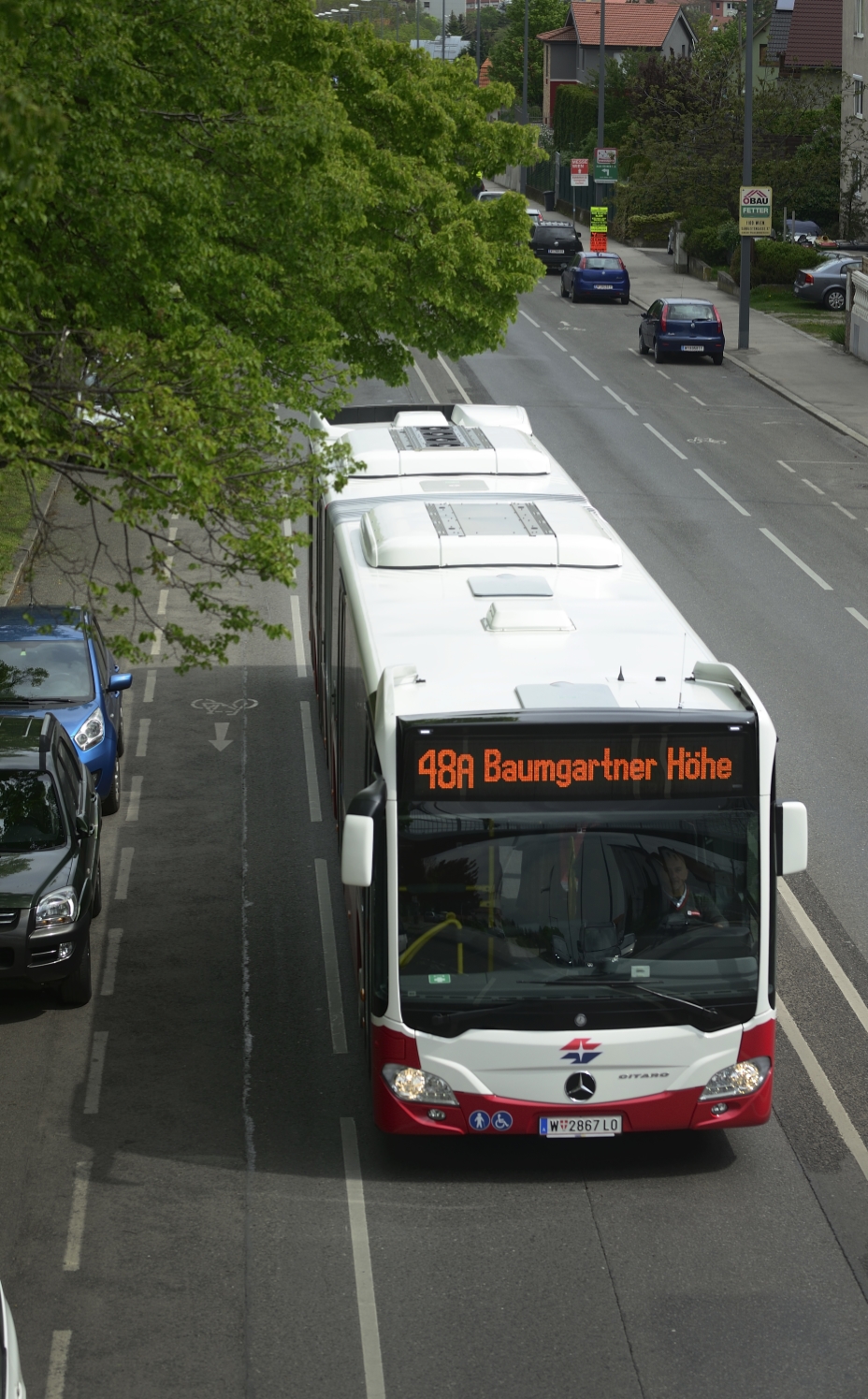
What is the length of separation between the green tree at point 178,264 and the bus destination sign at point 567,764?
249 centimetres

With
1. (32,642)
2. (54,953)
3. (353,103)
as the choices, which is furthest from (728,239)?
(54,953)

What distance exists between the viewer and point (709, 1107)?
934 cm

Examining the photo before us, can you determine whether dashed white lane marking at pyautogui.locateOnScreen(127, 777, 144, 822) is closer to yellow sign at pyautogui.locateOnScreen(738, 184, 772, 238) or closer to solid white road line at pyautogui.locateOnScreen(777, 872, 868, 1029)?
solid white road line at pyautogui.locateOnScreen(777, 872, 868, 1029)

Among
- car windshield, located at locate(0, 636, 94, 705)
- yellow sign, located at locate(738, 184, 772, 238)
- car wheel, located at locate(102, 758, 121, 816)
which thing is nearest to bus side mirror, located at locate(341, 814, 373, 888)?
car wheel, located at locate(102, 758, 121, 816)

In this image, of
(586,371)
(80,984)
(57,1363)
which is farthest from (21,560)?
(586,371)

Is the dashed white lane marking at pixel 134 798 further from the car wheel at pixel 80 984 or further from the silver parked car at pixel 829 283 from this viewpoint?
the silver parked car at pixel 829 283

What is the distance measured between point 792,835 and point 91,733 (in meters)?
8.15

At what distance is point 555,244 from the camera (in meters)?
62.4

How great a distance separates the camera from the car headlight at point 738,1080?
30.5 feet

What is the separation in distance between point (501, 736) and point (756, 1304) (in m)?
3.12

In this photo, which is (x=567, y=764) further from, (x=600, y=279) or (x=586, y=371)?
(x=600, y=279)

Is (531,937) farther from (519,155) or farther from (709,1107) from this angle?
(519,155)

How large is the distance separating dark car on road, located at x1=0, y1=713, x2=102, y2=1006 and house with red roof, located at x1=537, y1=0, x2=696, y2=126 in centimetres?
9844

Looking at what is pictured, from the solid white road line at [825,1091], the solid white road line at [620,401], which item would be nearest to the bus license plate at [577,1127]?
the solid white road line at [825,1091]
